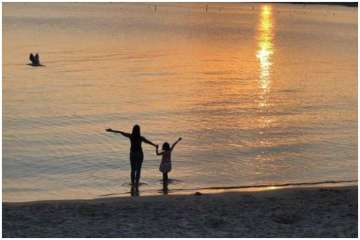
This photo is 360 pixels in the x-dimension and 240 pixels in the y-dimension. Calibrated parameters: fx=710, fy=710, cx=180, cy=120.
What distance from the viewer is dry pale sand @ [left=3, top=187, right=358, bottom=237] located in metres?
10.1

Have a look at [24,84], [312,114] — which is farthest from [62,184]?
[24,84]

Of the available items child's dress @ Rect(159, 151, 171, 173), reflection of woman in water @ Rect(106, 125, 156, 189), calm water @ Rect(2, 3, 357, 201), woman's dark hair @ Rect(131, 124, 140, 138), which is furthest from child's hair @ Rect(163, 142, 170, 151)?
calm water @ Rect(2, 3, 357, 201)

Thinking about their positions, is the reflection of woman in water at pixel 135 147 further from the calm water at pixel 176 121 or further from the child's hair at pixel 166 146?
the calm water at pixel 176 121

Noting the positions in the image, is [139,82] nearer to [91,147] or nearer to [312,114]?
[312,114]

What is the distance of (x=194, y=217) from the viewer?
1115 cm

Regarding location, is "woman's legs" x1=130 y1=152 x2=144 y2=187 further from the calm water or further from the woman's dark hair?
the calm water

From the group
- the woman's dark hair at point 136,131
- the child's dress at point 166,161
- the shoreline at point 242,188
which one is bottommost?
the shoreline at point 242,188

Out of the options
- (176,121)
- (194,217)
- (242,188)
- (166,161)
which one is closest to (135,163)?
(166,161)

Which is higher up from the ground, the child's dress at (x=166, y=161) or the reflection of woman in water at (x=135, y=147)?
the reflection of woman in water at (x=135, y=147)

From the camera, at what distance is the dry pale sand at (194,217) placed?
10148 millimetres

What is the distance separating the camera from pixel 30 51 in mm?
66875

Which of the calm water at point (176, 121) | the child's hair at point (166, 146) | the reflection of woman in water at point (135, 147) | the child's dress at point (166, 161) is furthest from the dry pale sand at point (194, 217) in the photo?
the calm water at point (176, 121)

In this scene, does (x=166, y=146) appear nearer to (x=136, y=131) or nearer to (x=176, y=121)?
(x=136, y=131)

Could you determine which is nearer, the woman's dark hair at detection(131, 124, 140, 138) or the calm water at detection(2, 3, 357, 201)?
the woman's dark hair at detection(131, 124, 140, 138)
